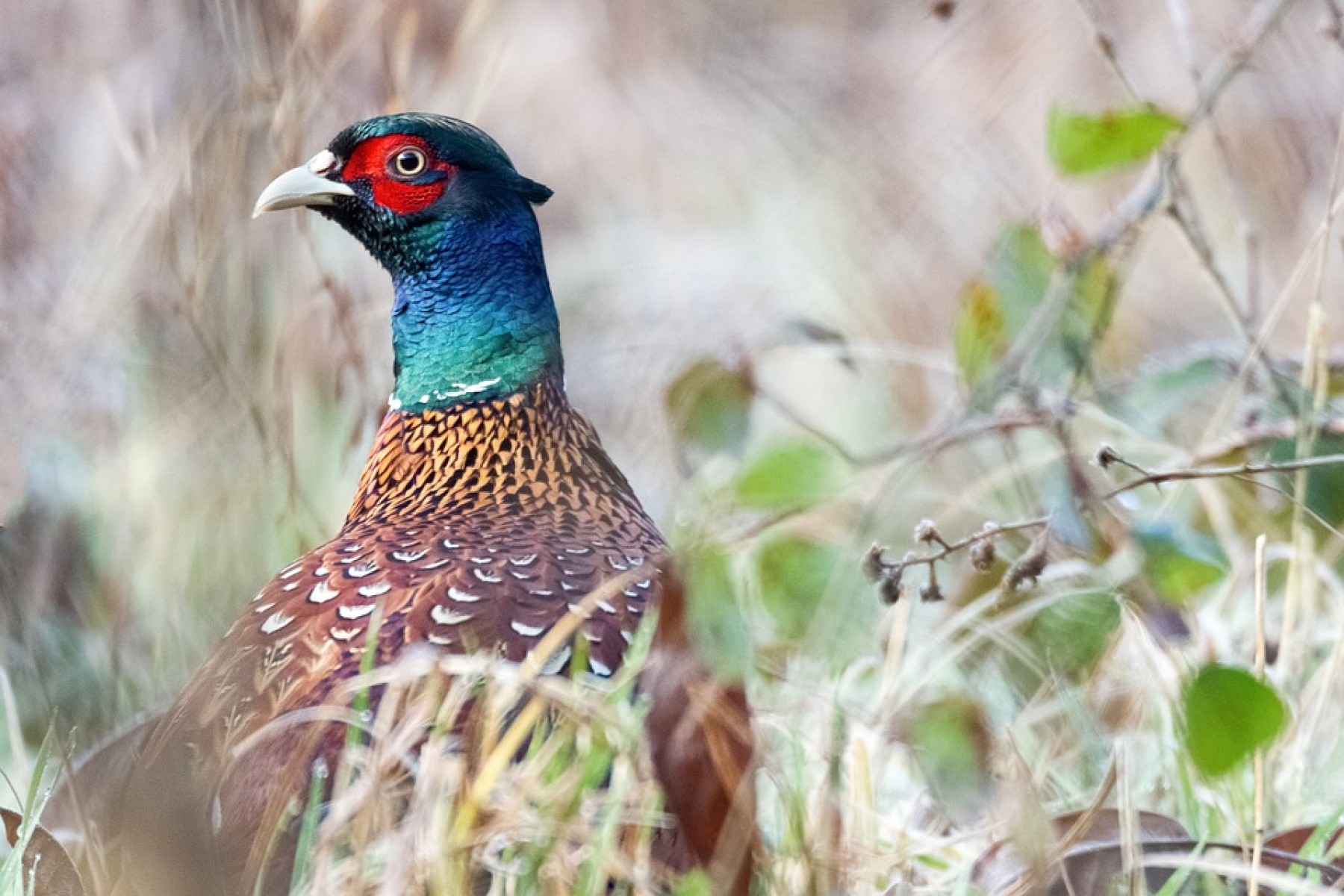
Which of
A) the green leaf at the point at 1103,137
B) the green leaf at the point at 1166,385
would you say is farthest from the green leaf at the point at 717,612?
the green leaf at the point at 1166,385

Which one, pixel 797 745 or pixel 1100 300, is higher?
pixel 1100 300

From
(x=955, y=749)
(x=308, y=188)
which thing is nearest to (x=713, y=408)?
(x=955, y=749)

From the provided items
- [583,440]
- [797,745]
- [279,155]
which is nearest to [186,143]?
[279,155]

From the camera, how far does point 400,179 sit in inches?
110

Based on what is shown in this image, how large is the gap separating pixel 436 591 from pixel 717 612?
2.09 ft

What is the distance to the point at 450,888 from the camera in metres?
2.02

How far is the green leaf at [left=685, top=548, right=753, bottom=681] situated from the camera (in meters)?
1.76

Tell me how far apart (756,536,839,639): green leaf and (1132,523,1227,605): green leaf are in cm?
34

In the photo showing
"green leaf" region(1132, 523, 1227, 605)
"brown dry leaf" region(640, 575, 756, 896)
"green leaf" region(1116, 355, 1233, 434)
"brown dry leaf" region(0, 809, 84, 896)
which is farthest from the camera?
"green leaf" region(1116, 355, 1233, 434)

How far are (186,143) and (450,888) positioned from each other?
1.45 metres

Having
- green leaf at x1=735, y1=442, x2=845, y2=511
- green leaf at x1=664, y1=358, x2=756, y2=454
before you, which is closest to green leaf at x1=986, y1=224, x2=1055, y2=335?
green leaf at x1=664, y1=358, x2=756, y2=454

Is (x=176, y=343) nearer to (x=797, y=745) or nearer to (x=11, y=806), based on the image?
(x=11, y=806)

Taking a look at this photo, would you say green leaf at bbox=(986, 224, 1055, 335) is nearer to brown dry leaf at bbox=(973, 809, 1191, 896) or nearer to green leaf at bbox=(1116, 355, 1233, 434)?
green leaf at bbox=(1116, 355, 1233, 434)

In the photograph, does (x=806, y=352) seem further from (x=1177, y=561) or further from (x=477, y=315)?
(x=1177, y=561)
